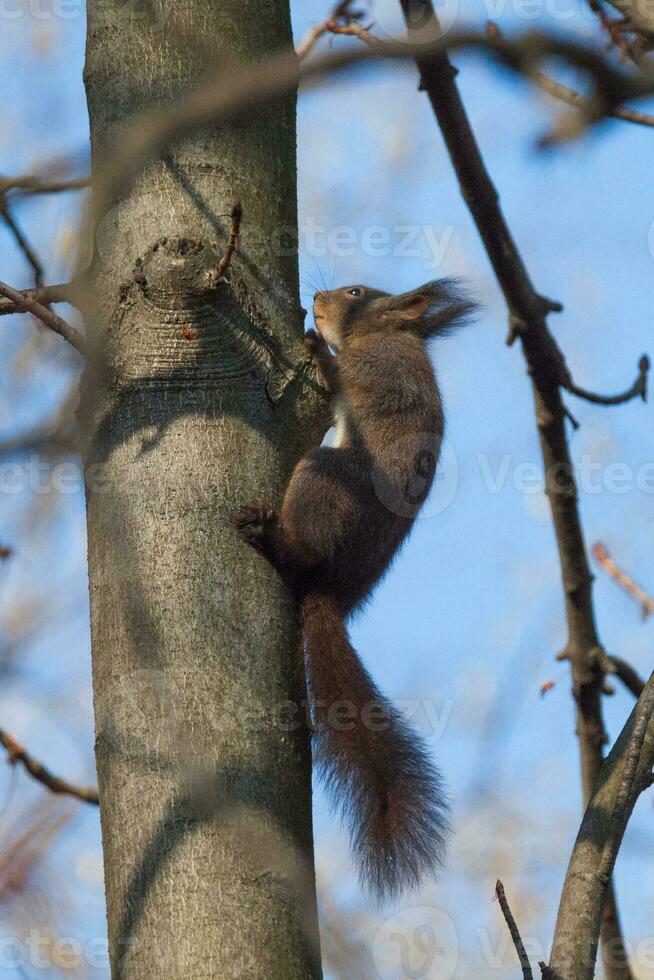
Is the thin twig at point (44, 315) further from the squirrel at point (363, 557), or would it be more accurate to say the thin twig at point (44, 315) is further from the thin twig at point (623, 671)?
the thin twig at point (623, 671)

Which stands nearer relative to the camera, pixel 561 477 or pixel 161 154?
pixel 161 154

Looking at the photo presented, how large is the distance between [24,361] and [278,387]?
1.63 metres

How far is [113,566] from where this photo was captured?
2.24 m

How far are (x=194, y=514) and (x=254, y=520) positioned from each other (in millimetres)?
127

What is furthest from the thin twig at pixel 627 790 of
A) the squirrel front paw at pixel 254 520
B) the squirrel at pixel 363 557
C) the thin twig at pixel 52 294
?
the thin twig at pixel 52 294

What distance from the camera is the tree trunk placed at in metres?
1.94

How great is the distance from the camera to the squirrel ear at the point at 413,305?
475cm

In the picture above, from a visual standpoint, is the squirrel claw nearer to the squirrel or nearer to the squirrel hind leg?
the squirrel

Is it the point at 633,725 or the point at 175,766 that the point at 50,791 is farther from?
the point at 633,725

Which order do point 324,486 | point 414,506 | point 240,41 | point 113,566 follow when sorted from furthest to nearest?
point 414,506 → point 324,486 → point 240,41 → point 113,566

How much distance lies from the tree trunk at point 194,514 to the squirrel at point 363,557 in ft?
0.48

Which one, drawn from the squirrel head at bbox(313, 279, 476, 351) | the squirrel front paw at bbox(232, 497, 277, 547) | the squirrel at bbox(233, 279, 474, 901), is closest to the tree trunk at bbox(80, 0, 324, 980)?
the squirrel front paw at bbox(232, 497, 277, 547)

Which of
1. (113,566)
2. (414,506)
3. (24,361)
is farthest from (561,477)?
(24,361)

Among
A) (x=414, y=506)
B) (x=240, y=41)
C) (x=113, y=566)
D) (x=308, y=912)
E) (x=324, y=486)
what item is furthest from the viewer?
(x=414, y=506)
